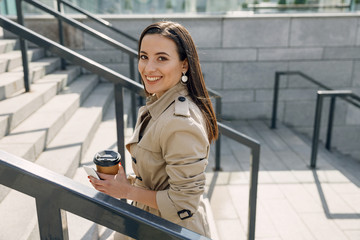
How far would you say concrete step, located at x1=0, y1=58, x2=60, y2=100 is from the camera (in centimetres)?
344

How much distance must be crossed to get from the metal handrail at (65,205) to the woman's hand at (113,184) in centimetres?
36

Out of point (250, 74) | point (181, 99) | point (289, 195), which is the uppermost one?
point (181, 99)

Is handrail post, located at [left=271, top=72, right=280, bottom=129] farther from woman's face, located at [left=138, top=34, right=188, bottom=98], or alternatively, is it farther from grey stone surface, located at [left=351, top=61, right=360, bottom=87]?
woman's face, located at [left=138, top=34, right=188, bottom=98]

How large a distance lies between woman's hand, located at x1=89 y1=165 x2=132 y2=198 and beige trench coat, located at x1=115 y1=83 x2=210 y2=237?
128mm

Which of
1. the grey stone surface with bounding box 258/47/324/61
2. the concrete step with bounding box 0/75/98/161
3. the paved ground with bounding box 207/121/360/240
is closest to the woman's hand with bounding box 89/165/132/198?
the concrete step with bounding box 0/75/98/161

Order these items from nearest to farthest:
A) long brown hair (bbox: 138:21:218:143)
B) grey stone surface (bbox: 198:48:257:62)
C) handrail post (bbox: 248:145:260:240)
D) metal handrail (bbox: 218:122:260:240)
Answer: long brown hair (bbox: 138:21:218:143), metal handrail (bbox: 218:122:260:240), handrail post (bbox: 248:145:260:240), grey stone surface (bbox: 198:48:257:62)

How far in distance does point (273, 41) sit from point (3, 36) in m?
4.61

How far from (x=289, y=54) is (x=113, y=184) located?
220 inches

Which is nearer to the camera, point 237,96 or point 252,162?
point 252,162

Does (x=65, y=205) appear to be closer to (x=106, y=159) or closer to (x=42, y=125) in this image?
(x=106, y=159)

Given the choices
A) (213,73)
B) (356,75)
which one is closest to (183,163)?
(213,73)

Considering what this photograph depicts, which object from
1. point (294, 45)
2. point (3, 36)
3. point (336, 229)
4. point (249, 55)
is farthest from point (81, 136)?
point (294, 45)

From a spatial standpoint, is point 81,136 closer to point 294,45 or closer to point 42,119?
point 42,119

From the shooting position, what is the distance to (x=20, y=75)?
12.8ft
